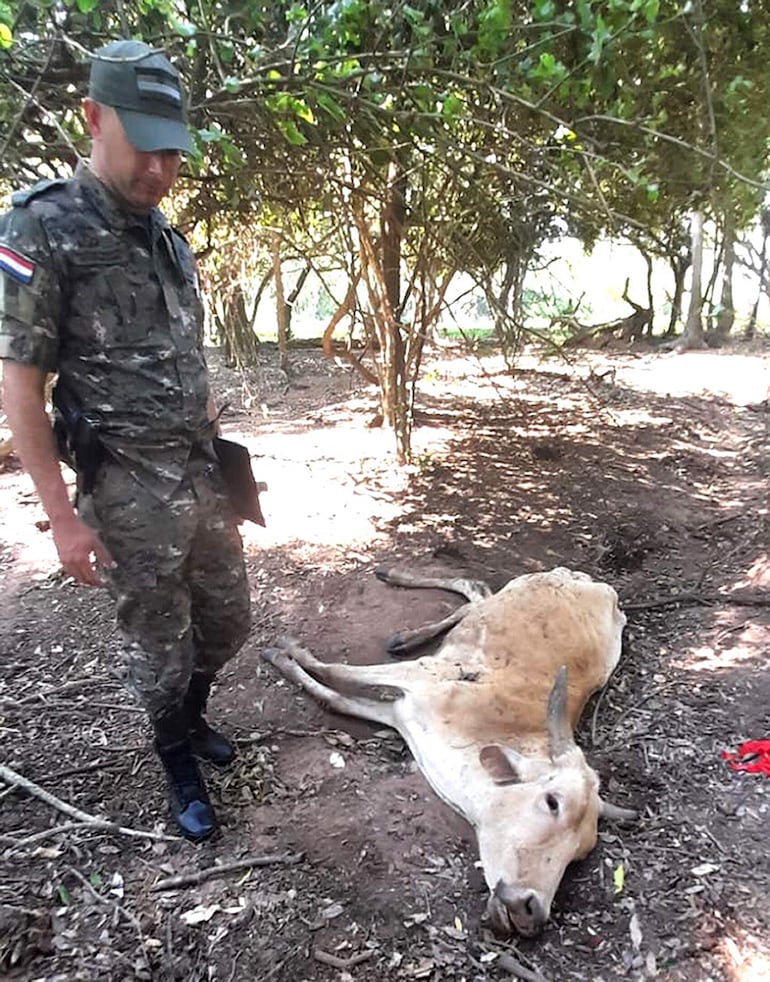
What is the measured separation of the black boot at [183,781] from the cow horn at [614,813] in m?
1.35

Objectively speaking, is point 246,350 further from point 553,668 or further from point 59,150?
point 553,668

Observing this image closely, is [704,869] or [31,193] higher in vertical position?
[31,193]

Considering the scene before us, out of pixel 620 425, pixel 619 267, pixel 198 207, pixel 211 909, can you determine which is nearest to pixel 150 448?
pixel 211 909

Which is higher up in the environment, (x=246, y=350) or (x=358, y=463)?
(x=246, y=350)

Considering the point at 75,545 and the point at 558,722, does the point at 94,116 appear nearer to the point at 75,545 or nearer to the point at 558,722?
the point at 75,545

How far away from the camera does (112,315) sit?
2.41 meters

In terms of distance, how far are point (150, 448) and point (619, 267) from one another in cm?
2154

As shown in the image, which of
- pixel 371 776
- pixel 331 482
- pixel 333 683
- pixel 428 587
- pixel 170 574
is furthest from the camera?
pixel 331 482

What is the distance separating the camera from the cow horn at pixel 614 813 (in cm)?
281

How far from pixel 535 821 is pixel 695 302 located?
598 inches

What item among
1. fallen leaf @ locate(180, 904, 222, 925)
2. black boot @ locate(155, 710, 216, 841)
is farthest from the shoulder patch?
fallen leaf @ locate(180, 904, 222, 925)

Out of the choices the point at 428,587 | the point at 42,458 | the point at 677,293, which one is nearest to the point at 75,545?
the point at 42,458

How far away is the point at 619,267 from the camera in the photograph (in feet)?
72.0

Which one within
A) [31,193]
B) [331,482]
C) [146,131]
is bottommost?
[331,482]
